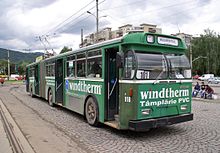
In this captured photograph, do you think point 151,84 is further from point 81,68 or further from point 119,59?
point 81,68

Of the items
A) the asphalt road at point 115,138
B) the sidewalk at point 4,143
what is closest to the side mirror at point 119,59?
the asphalt road at point 115,138

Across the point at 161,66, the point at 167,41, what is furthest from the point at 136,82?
the point at 167,41

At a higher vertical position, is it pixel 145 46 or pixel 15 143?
pixel 145 46

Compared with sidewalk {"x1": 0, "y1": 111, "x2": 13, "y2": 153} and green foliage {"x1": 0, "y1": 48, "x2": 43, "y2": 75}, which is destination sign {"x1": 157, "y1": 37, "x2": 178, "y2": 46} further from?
green foliage {"x1": 0, "y1": 48, "x2": 43, "y2": 75}

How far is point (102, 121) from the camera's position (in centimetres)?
811

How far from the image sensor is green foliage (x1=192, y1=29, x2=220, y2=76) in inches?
2685

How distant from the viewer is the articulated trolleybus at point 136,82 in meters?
6.82

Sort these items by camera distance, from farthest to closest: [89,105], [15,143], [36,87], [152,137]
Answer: [36,87] → [89,105] → [152,137] → [15,143]

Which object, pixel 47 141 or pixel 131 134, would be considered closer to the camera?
pixel 47 141

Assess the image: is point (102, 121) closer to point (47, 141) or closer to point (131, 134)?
point (131, 134)

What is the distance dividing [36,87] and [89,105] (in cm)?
1012

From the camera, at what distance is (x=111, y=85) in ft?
26.7

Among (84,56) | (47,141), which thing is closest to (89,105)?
(84,56)

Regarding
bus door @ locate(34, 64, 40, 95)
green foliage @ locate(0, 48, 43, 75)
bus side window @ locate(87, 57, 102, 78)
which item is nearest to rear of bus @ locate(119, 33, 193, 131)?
bus side window @ locate(87, 57, 102, 78)
